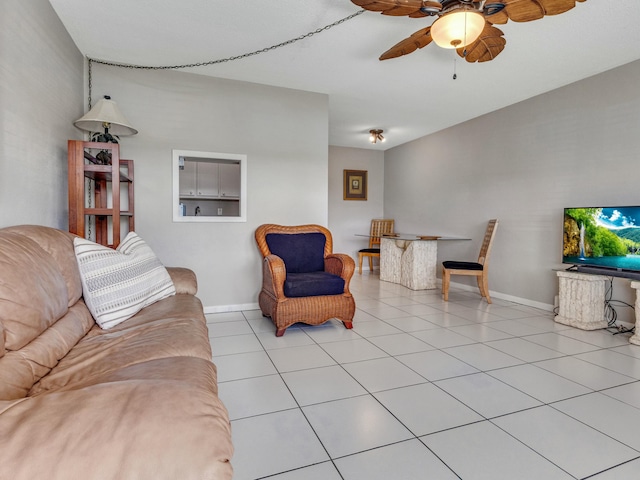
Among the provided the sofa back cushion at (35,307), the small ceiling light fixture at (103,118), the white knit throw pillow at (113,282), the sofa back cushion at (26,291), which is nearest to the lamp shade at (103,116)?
the small ceiling light fixture at (103,118)

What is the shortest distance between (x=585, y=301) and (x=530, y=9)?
267 centimetres

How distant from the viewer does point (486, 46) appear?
2.42 m

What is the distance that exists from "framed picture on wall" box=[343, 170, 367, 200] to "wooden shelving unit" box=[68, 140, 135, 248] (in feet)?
14.4

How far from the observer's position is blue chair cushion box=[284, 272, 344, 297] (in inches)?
120

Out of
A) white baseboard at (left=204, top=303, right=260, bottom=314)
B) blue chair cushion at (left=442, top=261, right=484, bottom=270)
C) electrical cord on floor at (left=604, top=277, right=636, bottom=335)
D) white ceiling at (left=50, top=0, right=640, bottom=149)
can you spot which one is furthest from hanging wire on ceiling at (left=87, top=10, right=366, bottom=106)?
electrical cord on floor at (left=604, top=277, right=636, bottom=335)

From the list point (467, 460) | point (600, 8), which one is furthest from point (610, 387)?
point (600, 8)

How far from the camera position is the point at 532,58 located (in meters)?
3.15

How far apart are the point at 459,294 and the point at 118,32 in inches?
195

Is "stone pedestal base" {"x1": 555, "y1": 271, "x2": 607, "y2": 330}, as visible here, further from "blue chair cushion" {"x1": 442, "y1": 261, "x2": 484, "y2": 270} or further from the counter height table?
the counter height table

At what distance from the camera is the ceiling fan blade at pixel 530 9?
194 cm

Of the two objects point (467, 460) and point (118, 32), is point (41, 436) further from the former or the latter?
point (118, 32)

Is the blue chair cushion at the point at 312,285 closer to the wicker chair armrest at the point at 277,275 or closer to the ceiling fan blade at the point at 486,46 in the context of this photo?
the wicker chair armrest at the point at 277,275

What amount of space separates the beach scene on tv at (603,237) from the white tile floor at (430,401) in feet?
2.31

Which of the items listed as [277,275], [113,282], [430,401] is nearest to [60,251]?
[113,282]
